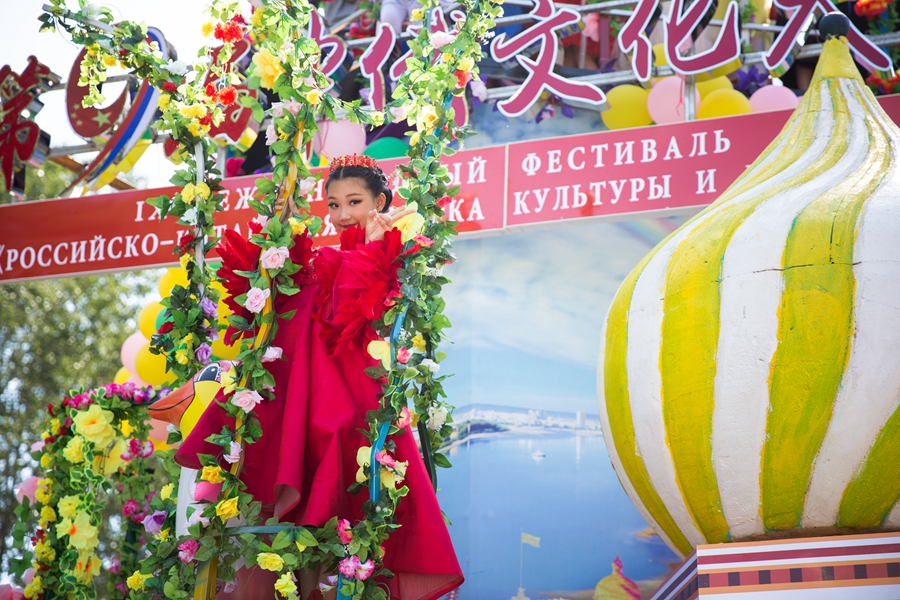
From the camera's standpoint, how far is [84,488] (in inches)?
159

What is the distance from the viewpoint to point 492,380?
17.8 ft

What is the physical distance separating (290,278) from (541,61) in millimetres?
3124

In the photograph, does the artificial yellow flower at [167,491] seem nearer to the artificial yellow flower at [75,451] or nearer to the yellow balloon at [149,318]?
the artificial yellow flower at [75,451]

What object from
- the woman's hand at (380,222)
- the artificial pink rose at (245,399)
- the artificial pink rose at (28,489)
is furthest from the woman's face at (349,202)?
the artificial pink rose at (28,489)

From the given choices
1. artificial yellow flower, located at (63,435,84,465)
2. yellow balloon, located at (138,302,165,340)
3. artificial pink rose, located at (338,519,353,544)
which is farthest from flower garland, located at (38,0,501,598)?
yellow balloon, located at (138,302,165,340)

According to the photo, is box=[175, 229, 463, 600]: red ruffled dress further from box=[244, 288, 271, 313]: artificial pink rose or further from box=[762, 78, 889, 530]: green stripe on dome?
box=[762, 78, 889, 530]: green stripe on dome

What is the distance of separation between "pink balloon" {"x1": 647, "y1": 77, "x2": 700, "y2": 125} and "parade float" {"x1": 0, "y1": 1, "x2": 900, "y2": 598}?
14 mm

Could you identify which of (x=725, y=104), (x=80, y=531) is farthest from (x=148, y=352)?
(x=725, y=104)

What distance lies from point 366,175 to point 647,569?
2.76m

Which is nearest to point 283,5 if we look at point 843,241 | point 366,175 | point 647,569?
point 366,175

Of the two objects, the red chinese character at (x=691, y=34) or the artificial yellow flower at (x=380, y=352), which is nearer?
the artificial yellow flower at (x=380, y=352)

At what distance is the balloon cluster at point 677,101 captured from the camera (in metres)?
5.23

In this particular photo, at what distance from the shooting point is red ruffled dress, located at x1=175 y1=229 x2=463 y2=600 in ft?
8.30

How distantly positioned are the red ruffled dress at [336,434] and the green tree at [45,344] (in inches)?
363
